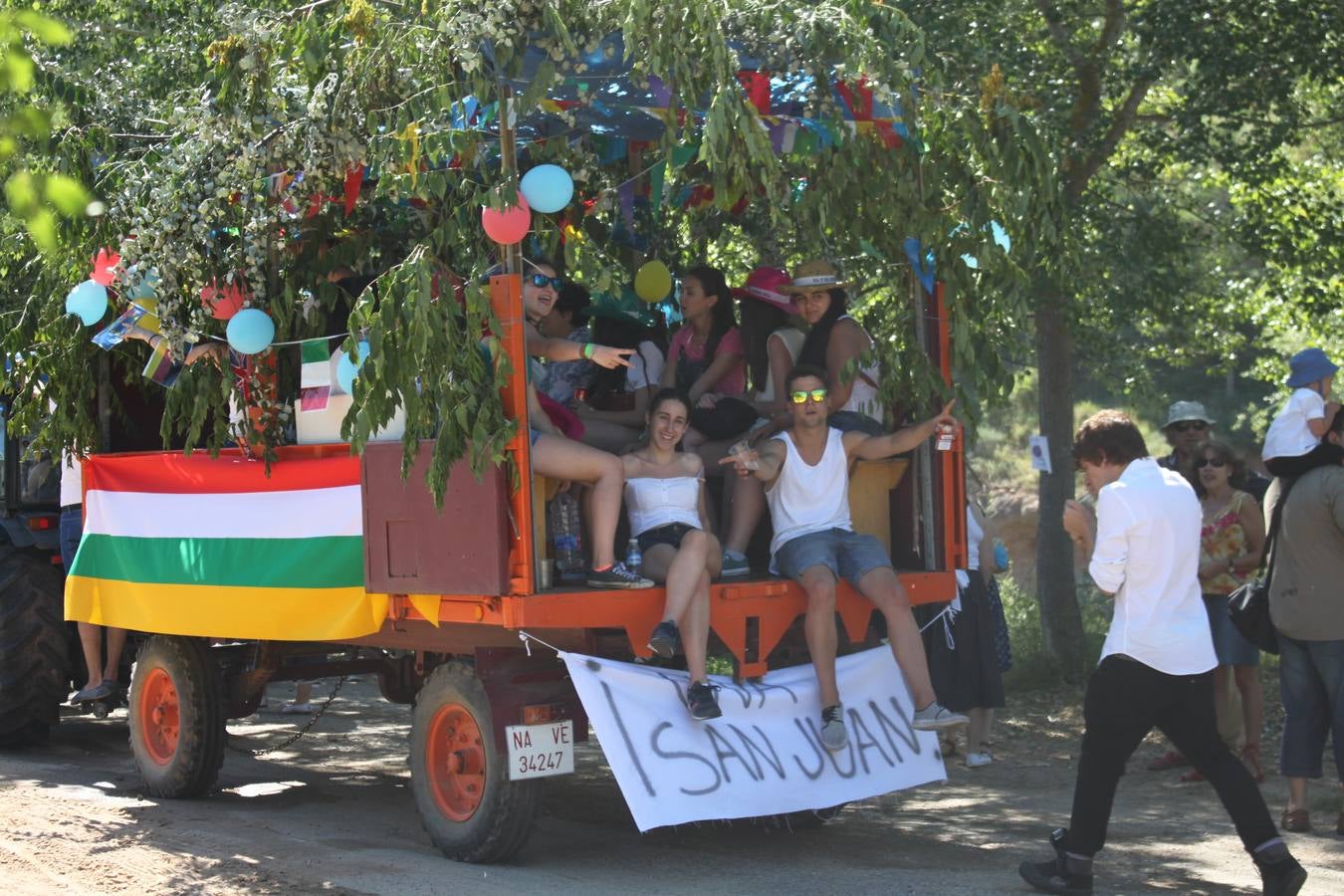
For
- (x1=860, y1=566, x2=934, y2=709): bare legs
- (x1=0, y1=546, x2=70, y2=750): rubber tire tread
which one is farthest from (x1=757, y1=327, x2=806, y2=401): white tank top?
(x1=0, y1=546, x2=70, y2=750): rubber tire tread

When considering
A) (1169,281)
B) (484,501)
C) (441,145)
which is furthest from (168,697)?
(1169,281)

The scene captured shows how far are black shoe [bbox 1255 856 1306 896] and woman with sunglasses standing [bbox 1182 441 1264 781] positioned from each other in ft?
8.76

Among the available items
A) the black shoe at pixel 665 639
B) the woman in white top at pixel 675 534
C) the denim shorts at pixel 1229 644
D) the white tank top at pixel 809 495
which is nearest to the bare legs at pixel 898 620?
the white tank top at pixel 809 495

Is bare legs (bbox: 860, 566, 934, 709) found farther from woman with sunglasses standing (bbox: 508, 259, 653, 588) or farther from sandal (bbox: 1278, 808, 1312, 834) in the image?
sandal (bbox: 1278, 808, 1312, 834)

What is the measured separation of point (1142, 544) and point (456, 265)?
2.94m

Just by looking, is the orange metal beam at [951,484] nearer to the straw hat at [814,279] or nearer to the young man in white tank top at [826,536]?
the young man in white tank top at [826,536]

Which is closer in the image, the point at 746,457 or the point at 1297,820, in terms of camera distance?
the point at 746,457

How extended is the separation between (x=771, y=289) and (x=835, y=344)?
603 millimetres

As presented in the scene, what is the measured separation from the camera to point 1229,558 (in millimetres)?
8477

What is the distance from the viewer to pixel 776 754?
6.89m

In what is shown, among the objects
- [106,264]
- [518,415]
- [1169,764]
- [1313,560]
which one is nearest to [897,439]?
[1313,560]

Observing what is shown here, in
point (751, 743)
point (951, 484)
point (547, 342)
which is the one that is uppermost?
point (547, 342)

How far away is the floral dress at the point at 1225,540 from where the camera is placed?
8.45 metres

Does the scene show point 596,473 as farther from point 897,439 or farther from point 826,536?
point 897,439
